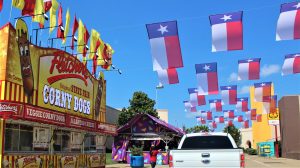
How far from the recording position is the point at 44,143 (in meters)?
18.3

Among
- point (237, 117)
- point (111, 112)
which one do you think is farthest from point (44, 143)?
point (111, 112)

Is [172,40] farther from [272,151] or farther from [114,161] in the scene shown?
[272,151]

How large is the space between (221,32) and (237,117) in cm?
3810

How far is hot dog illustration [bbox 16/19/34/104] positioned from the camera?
55.3 ft

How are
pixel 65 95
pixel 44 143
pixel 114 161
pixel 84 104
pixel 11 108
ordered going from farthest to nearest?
pixel 114 161 → pixel 84 104 → pixel 65 95 → pixel 44 143 → pixel 11 108

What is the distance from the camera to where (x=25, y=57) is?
17.2 m

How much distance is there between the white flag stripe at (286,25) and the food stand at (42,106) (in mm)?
10499

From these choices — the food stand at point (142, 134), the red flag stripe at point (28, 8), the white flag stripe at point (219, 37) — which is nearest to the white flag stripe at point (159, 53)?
the white flag stripe at point (219, 37)

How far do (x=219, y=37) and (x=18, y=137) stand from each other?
1101 centimetres

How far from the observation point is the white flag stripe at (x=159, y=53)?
22.6 m

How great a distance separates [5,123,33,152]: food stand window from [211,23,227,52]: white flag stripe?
10030 mm

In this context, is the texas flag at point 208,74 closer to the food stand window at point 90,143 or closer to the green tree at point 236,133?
the food stand window at point 90,143

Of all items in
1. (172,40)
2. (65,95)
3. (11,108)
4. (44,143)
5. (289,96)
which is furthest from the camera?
(289,96)

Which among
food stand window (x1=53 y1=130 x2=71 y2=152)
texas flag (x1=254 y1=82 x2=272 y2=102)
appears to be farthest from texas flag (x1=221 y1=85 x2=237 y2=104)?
food stand window (x1=53 y1=130 x2=71 y2=152)
